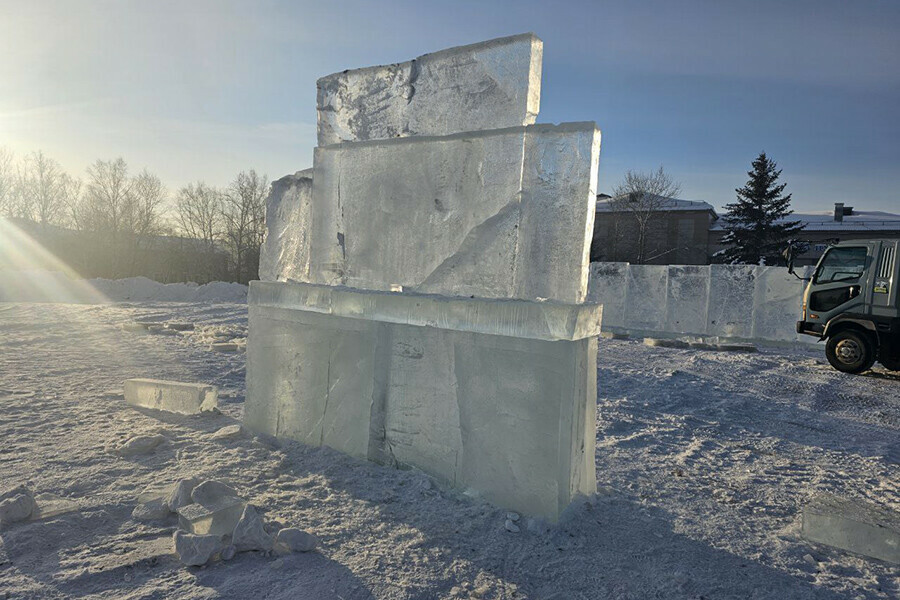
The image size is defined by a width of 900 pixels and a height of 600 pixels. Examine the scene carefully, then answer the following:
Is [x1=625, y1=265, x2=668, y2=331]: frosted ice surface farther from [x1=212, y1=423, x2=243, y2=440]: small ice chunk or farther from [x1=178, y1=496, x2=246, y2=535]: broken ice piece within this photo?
[x1=178, y1=496, x2=246, y2=535]: broken ice piece

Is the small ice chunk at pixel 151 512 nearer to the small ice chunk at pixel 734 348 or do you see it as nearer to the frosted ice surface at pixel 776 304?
the small ice chunk at pixel 734 348

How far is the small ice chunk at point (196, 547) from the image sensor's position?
200 cm

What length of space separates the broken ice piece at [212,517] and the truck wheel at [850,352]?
30.5 feet

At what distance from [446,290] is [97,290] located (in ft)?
70.8

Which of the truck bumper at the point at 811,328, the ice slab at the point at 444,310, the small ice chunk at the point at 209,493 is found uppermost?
the ice slab at the point at 444,310

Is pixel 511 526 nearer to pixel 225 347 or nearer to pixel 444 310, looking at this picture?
pixel 444 310

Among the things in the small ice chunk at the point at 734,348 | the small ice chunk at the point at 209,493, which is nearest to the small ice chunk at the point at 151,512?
the small ice chunk at the point at 209,493

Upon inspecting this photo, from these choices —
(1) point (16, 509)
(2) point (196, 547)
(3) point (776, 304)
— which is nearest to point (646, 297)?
(3) point (776, 304)

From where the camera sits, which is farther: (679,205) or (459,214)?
(679,205)

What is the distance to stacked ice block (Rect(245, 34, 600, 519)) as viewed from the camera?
2561 mm

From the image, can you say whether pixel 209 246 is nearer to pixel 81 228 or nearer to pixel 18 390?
pixel 81 228

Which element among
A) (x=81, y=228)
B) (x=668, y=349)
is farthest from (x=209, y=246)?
(x=668, y=349)

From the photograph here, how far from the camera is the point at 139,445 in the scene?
123 inches

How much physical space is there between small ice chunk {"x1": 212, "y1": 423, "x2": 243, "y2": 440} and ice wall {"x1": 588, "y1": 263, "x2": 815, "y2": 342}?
1174 centimetres
